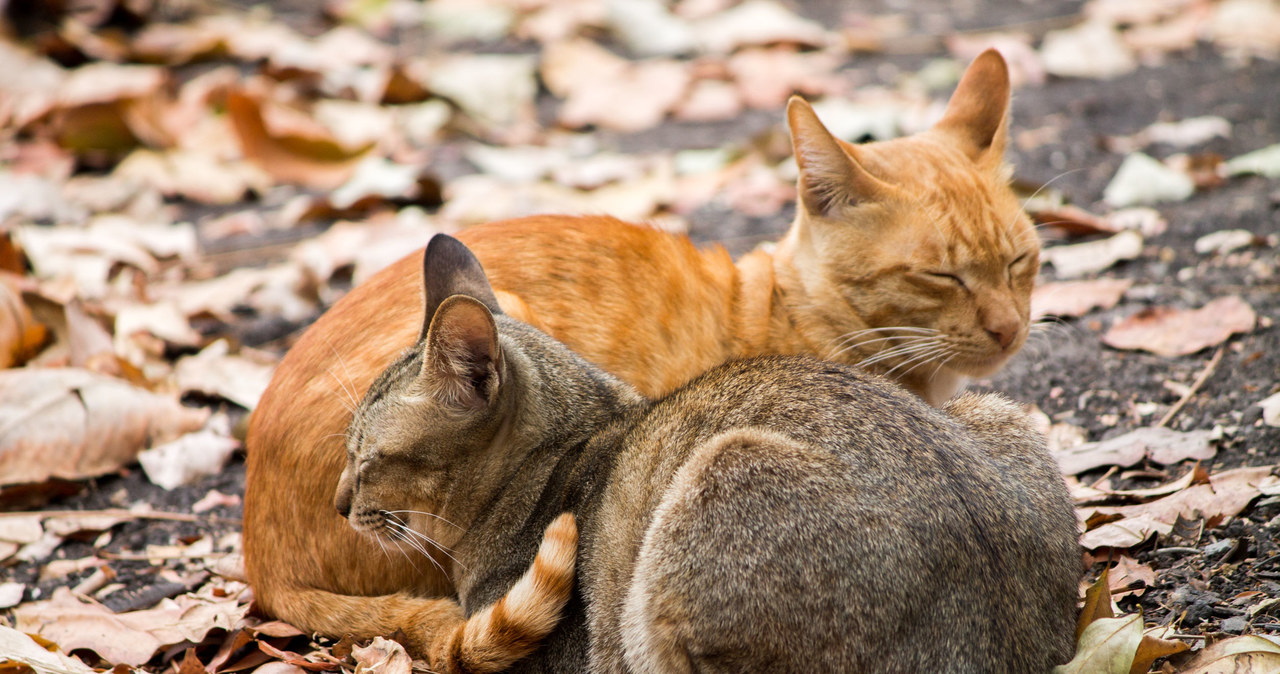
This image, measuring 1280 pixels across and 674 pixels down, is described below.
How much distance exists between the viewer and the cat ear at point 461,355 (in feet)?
8.66

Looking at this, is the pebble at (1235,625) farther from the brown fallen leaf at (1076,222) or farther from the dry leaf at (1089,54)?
the dry leaf at (1089,54)

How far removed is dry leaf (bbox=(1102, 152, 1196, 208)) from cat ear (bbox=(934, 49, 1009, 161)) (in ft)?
6.05

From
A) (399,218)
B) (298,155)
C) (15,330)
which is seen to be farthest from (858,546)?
(298,155)

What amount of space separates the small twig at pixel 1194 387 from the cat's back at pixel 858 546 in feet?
3.98

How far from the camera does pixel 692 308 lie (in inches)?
141

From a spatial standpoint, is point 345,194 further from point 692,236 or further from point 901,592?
point 901,592

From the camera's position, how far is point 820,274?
3.54 metres

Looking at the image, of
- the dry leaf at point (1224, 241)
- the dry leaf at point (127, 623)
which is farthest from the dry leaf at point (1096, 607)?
the dry leaf at point (1224, 241)

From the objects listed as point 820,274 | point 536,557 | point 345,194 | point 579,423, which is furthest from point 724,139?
point 536,557

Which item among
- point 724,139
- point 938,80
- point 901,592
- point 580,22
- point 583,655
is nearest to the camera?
point 901,592

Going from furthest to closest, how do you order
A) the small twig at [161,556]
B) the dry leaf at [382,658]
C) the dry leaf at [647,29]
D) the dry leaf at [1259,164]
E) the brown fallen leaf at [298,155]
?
the dry leaf at [647,29], the brown fallen leaf at [298,155], the dry leaf at [1259,164], the small twig at [161,556], the dry leaf at [382,658]

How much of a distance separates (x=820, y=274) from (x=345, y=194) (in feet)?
11.9

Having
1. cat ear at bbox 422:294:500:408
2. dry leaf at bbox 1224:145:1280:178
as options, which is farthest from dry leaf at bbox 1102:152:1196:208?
cat ear at bbox 422:294:500:408

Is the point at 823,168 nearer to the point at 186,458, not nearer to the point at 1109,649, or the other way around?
the point at 1109,649
